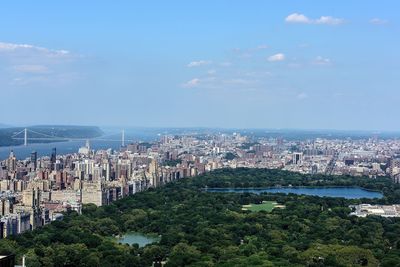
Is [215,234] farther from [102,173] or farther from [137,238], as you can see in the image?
[102,173]

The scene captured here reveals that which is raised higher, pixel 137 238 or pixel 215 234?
pixel 215 234

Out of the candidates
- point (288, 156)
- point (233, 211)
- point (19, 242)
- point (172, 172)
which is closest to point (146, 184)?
point (172, 172)

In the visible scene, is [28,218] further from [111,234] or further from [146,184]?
[146,184]

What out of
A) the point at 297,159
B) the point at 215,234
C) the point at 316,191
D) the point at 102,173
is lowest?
the point at 316,191

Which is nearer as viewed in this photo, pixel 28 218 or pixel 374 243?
pixel 374 243

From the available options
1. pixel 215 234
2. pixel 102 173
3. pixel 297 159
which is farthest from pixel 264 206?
pixel 297 159

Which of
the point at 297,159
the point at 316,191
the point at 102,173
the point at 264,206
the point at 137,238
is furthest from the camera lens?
the point at 297,159
